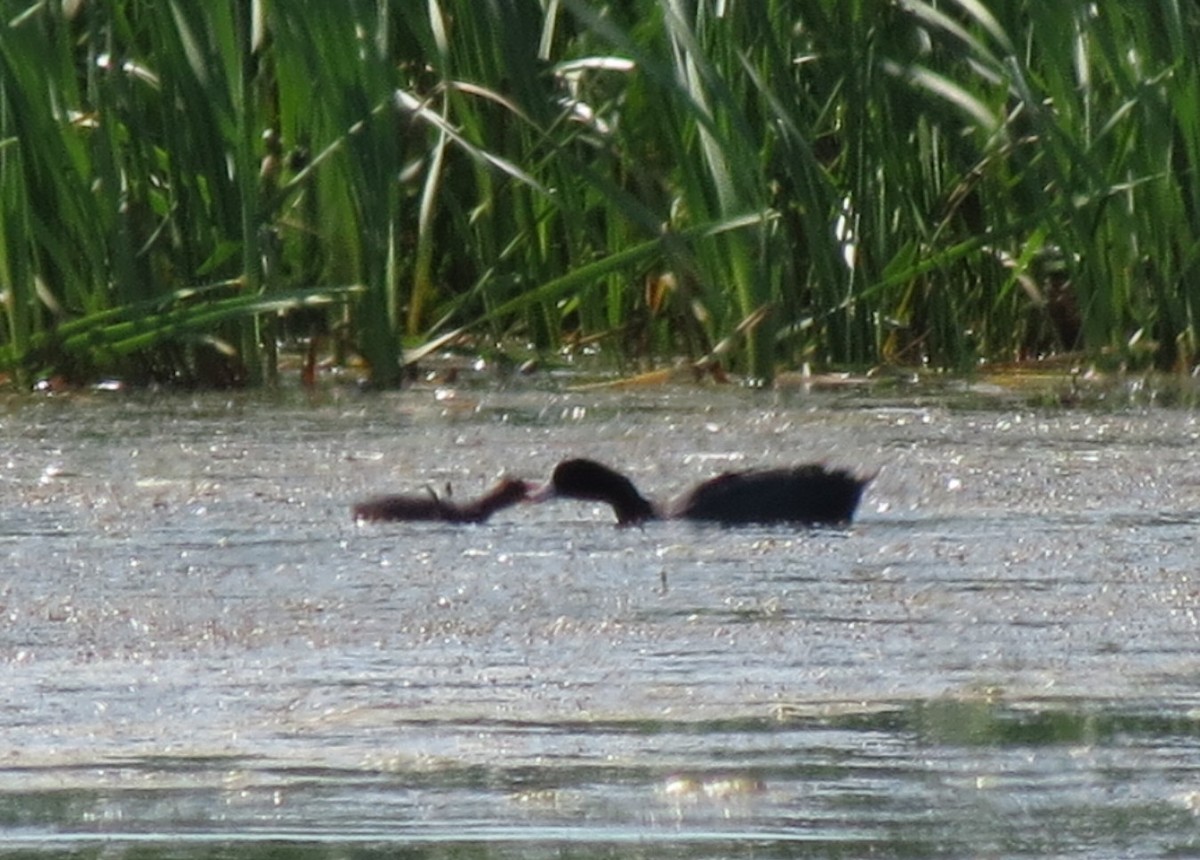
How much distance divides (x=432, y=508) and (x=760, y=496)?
43 cm

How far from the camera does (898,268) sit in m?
5.59

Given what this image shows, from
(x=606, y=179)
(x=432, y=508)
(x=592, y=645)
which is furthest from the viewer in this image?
(x=606, y=179)

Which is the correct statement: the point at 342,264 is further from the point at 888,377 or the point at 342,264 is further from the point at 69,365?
the point at 888,377

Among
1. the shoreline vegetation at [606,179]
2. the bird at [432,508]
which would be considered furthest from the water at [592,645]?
the shoreline vegetation at [606,179]

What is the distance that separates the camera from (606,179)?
5414mm

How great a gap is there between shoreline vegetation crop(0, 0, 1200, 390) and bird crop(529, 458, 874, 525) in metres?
1.07

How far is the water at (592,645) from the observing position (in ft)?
7.68

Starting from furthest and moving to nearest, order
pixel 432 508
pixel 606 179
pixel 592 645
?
1. pixel 606 179
2. pixel 432 508
3. pixel 592 645

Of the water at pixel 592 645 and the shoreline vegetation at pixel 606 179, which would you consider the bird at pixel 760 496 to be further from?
the shoreline vegetation at pixel 606 179

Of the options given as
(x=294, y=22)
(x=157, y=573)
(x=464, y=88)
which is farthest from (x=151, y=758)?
(x=464, y=88)

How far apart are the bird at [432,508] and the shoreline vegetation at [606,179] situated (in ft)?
3.46

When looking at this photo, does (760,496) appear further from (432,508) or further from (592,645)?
(592,645)

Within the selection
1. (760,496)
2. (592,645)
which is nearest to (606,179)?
(760,496)

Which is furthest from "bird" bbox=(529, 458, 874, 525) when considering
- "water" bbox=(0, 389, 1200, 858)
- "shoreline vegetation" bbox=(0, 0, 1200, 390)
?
"shoreline vegetation" bbox=(0, 0, 1200, 390)
